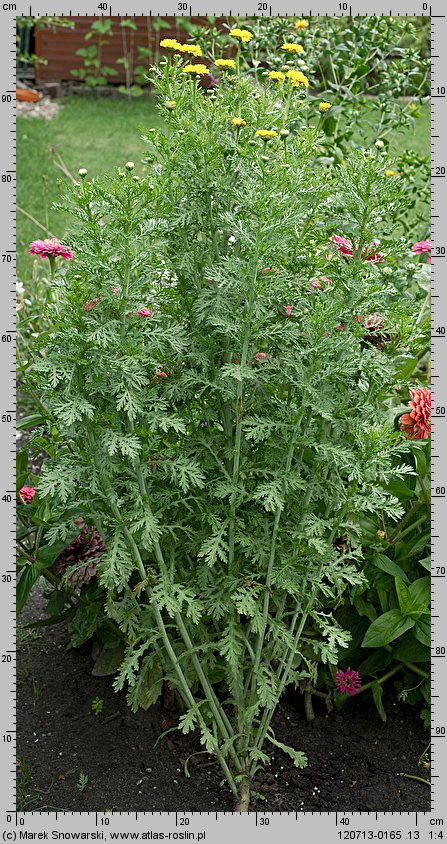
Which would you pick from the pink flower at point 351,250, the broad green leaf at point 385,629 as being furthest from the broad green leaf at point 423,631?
the pink flower at point 351,250

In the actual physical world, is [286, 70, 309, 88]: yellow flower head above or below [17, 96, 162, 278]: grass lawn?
below

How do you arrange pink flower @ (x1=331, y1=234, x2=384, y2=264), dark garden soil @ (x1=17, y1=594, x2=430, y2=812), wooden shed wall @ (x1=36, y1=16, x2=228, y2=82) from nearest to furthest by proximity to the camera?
pink flower @ (x1=331, y1=234, x2=384, y2=264), dark garden soil @ (x1=17, y1=594, x2=430, y2=812), wooden shed wall @ (x1=36, y1=16, x2=228, y2=82)

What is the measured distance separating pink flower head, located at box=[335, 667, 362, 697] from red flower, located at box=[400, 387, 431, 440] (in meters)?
0.73

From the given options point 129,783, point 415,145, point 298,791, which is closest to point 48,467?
point 129,783

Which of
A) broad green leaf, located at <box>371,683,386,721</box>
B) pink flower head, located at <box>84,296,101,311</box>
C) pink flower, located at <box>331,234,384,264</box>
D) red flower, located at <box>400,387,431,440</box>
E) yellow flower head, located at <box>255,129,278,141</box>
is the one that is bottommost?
broad green leaf, located at <box>371,683,386,721</box>

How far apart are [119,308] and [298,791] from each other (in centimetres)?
150

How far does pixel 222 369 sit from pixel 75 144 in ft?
22.9

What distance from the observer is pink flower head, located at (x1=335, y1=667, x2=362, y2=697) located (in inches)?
111

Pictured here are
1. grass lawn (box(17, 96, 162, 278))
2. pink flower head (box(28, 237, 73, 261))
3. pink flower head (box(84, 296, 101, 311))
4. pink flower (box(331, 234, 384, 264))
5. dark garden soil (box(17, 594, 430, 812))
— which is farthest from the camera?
grass lawn (box(17, 96, 162, 278))

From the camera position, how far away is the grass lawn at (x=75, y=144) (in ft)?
22.9

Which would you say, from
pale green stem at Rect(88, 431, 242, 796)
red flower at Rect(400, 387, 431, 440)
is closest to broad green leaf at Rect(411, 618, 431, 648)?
red flower at Rect(400, 387, 431, 440)

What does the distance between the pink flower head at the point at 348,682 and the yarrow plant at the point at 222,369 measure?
0.36 m

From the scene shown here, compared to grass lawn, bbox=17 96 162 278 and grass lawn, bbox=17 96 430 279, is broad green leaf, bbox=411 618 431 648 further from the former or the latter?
grass lawn, bbox=17 96 430 279

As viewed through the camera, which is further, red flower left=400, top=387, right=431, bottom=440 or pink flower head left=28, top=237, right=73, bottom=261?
pink flower head left=28, top=237, right=73, bottom=261
